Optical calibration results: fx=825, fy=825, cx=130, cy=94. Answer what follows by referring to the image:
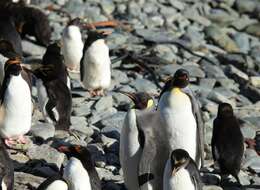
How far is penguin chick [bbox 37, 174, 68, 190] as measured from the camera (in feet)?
23.9

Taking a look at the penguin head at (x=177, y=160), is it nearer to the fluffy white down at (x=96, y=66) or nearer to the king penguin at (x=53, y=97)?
the king penguin at (x=53, y=97)

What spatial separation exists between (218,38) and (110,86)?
13.4 feet

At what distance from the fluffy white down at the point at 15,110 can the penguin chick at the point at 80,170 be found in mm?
1356

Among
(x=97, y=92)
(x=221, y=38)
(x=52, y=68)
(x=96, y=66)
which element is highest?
(x=52, y=68)

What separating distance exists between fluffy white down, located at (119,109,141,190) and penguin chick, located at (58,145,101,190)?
0.53 meters

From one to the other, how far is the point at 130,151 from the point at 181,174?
0.69 meters

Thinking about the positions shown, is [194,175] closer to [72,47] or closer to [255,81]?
[72,47]

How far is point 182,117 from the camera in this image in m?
8.34

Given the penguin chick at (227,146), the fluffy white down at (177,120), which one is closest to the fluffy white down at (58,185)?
the fluffy white down at (177,120)

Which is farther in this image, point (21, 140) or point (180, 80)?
point (21, 140)

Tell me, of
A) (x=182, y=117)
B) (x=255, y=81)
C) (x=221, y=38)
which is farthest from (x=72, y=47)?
(x=182, y=117)

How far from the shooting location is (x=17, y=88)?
8.88m

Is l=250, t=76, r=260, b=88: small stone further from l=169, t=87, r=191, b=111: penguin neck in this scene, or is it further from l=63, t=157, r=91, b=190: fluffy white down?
l=63, t=157, r=91, b=190: fluffy white down

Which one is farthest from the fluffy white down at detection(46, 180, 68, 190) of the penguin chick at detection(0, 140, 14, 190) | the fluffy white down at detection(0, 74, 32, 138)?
the fluffy white down at detection(0, 74, 32, 138)
